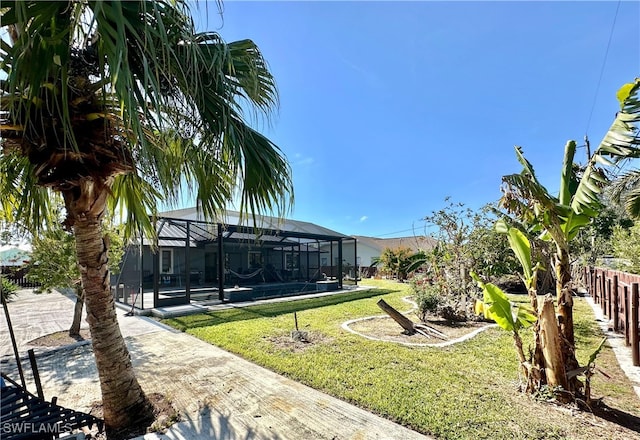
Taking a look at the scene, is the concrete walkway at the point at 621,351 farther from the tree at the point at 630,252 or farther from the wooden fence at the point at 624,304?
the tree at the point at 630,252

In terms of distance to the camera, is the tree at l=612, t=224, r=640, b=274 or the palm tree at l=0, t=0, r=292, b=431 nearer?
the palm tree at l=0, t=0, r=292, b=431

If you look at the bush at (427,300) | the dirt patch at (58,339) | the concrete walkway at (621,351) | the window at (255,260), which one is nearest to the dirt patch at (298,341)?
the bush at (427,300)

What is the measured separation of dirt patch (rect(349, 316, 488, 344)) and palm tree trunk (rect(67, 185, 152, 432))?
5.17m

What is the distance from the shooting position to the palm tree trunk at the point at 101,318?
3645 millimetres

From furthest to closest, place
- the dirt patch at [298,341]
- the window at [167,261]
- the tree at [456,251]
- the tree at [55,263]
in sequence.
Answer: the window at [167,261] < the tree at [456,251] < the tree at [55,263] < the dirt patch at [298,341]

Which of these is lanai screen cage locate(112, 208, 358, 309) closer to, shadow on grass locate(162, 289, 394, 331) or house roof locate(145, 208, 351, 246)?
house roof locate(145, 208, 351, 246)

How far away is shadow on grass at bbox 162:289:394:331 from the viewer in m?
9.45

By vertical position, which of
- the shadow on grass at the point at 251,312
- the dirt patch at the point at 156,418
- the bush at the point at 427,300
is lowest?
the shadow on grass at the point at 251,312

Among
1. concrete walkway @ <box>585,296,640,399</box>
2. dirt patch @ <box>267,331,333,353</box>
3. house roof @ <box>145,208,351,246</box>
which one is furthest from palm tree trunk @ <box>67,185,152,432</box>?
concrete walkway @ <box>585,296,640,399</box>

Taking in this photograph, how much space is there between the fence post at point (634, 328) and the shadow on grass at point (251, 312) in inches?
333

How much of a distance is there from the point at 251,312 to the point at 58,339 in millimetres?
5215

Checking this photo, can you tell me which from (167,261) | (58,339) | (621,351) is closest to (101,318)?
(58,339)

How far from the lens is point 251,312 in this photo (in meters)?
11.1

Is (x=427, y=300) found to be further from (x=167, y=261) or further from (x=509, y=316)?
(x=167, y=261)
